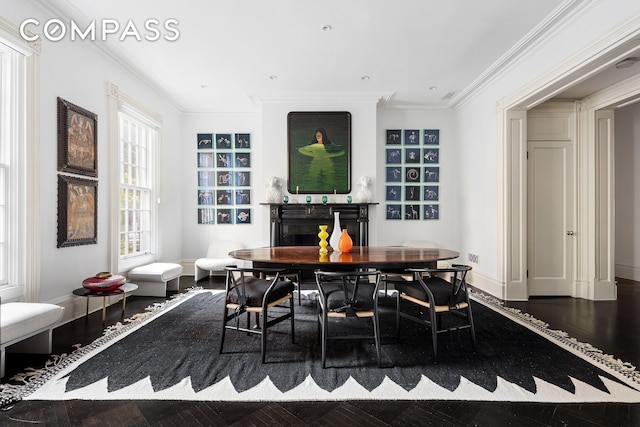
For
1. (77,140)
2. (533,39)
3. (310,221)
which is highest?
(533,39)

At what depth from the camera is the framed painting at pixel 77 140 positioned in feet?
10.3

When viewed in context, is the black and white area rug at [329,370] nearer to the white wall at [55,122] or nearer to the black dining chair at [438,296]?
the black dining chair at [438,296]

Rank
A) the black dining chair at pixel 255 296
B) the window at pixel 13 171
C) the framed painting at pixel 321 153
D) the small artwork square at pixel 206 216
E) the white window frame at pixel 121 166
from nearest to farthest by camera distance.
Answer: the black dining chair at pixel 255 296 < the window at pixel 13 171 < the white window frame at pixel 121 166 < the framed painting at pixel 321 153 < the small artwork square at pixel 206 216

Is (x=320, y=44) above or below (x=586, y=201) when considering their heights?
above

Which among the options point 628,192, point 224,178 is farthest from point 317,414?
point 628,192

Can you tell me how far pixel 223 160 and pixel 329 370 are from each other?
183 inches

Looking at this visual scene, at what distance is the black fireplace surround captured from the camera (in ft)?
17.1

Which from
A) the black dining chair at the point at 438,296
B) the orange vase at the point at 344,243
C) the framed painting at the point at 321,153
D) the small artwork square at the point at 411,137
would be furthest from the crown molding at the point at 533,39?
the orange vase at the point at 344,243

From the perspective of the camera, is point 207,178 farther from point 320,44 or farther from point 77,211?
point 320,44

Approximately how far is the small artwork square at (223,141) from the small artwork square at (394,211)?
3236 mm

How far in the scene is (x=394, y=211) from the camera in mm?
5711

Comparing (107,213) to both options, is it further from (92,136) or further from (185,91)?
(185,91)

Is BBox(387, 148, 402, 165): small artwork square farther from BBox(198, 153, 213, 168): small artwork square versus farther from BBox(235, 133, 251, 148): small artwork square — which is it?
BBox(198, 153, 213, 168): small artwork square

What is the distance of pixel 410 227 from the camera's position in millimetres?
5719
